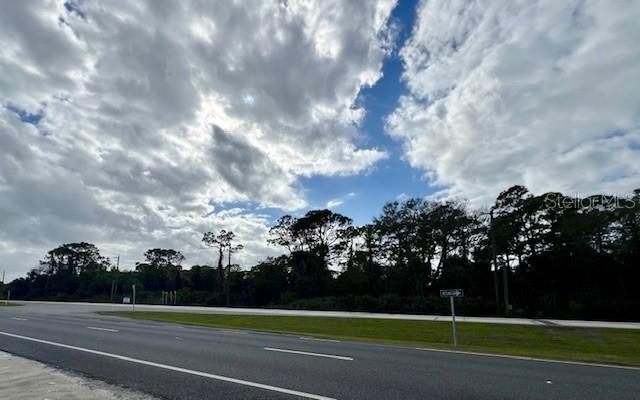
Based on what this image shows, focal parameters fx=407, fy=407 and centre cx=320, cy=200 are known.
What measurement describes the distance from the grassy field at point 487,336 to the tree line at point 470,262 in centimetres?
1516

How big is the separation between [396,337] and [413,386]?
13.3 m

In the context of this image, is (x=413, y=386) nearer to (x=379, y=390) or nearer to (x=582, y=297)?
(x=379, y=390)

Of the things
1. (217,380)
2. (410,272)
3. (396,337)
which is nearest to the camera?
(217,380)

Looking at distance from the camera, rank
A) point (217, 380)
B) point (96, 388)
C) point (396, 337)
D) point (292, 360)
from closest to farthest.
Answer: point (96, 388), point (217, 380), point (292, 360), point (396, 337)

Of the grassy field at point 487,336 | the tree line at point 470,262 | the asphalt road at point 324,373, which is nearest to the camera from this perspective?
the asphalt road at point 324,373

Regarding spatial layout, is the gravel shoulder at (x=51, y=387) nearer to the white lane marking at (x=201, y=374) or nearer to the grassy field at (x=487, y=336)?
the white lane marking at (x=201, y=374)

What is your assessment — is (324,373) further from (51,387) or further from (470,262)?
(470,262)

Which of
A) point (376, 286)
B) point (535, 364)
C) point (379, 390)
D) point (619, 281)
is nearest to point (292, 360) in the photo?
point (379, 390)

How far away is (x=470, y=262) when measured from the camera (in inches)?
2174

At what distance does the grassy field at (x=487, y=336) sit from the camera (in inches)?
572

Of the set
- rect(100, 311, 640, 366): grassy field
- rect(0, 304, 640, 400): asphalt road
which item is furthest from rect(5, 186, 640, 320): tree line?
rect(0, 304, 640, 400): asphalt road

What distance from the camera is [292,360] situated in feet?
32.1

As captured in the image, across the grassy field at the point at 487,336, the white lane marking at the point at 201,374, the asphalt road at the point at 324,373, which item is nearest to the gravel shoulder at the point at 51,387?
the asphalt road at the point at 324,373

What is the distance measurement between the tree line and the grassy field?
49.7 feet
